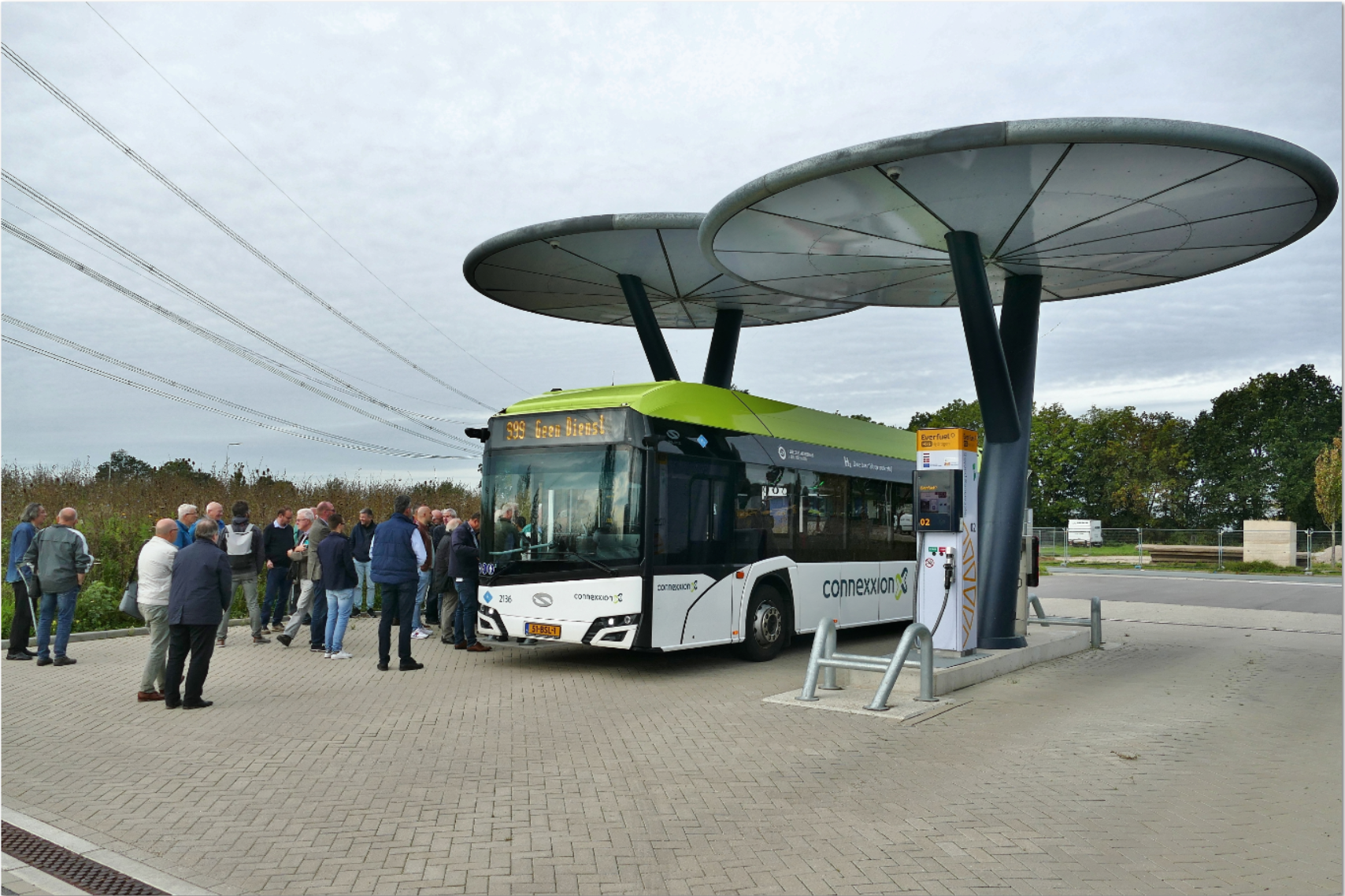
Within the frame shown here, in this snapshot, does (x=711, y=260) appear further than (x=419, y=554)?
Yes

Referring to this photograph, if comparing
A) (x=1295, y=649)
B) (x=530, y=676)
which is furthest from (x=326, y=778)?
(x=1295, y=649)

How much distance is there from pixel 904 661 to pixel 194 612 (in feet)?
21.5

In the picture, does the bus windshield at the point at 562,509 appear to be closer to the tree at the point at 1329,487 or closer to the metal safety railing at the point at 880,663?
the metal safety railing at the point at 880,663

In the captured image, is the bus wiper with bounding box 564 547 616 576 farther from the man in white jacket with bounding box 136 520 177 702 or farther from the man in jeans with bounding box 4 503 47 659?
the man in jeans with bounding box 4 503 47 659

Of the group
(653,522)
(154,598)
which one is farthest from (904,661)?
(154,598)

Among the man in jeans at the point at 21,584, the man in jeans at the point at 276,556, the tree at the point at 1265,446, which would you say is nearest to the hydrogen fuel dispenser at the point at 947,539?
the man in jeans at the point at 276,556

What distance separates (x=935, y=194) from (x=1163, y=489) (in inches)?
2689

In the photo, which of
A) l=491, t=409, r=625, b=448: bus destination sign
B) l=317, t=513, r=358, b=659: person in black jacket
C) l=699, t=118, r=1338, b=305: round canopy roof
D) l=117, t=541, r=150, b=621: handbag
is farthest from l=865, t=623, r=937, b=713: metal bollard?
l=117, t=541, r=150, b=621: handbag

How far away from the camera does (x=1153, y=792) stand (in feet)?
21.1

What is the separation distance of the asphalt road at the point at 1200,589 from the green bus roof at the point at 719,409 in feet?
31.9

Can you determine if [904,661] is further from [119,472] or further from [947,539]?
[119,472]

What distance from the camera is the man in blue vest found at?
1095cm

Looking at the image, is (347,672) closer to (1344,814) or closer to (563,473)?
(563,473)

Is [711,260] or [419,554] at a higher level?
[711,260]
